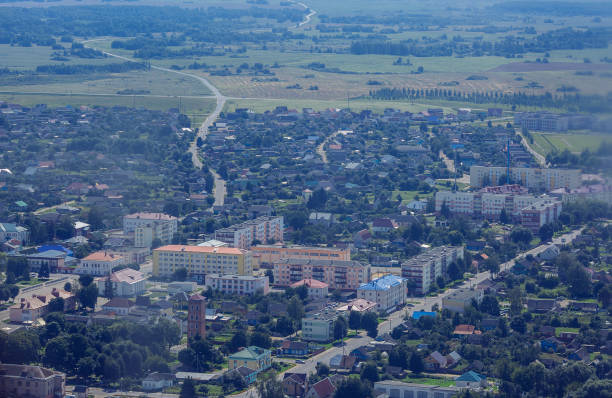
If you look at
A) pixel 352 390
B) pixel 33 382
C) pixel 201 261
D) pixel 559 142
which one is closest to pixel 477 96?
pixel 559 142

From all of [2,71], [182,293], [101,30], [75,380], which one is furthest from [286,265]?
[101,30]

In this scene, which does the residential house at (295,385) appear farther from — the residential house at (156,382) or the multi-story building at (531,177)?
the multi-story building at (531,177)

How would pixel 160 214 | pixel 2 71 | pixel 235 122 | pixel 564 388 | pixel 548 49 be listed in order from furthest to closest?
pixel 548 49
pixel 2 71
pixel 235 122
pixel 160 214
pixel 564 388

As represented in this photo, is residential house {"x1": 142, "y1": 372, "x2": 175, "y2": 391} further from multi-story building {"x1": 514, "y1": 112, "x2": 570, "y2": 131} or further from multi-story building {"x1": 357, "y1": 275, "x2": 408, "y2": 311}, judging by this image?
multi-story building {"x1": 514, "y1": 112, "x2": 570, "y2": 131}

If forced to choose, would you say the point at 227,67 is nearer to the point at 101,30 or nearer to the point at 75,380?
the point at 101,30

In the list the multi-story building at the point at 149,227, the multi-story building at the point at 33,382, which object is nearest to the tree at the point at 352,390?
the multi-story building at the point at 33,382

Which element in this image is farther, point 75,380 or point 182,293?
point 182,293

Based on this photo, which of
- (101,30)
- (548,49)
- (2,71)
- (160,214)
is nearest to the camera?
(160,214)

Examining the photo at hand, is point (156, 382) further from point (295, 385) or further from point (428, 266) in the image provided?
point (428, 266)
